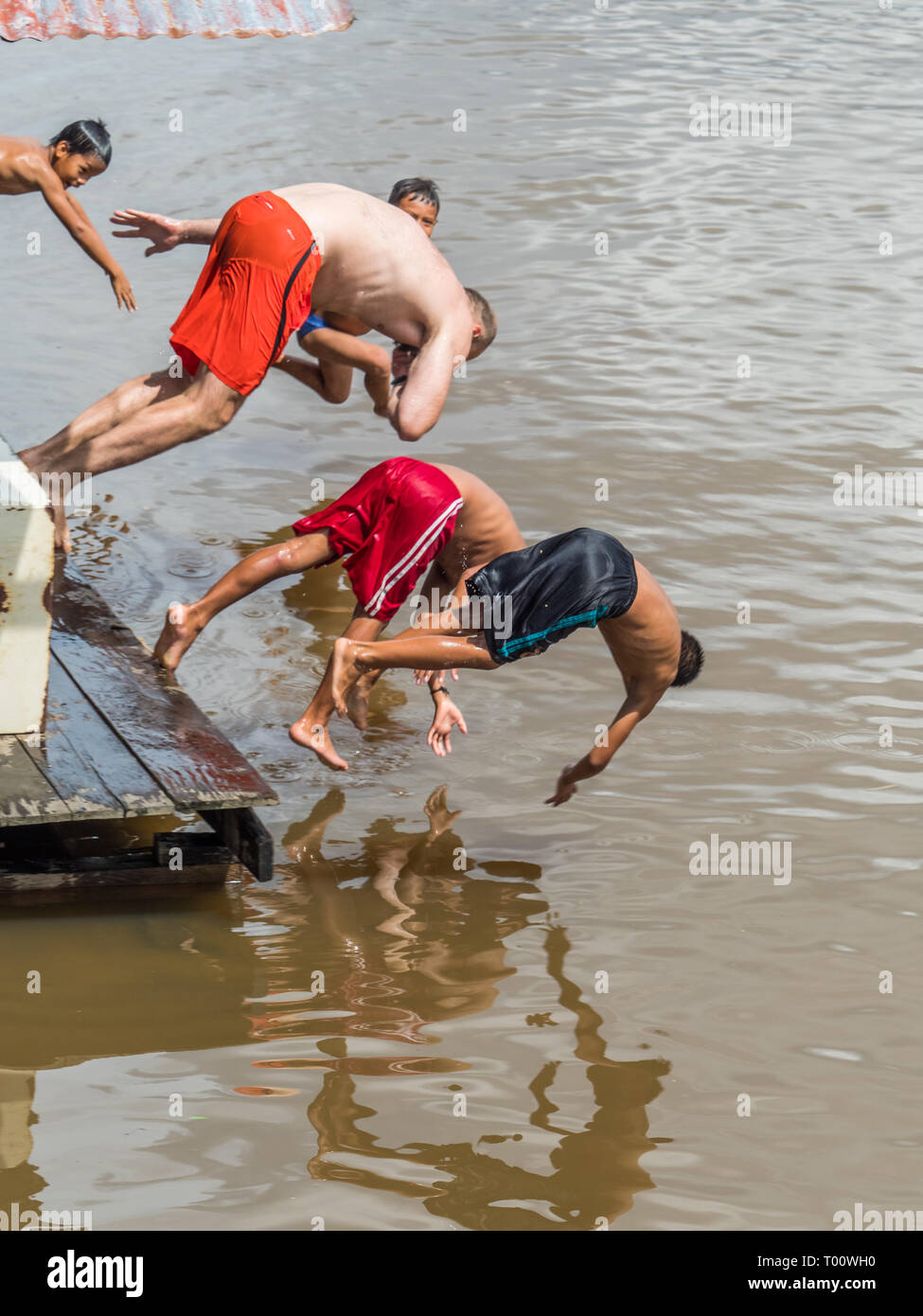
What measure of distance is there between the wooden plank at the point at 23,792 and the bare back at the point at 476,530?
149cm

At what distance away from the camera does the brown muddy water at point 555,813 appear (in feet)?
11.1

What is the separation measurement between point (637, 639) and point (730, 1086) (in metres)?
1.49

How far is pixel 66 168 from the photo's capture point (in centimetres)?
711

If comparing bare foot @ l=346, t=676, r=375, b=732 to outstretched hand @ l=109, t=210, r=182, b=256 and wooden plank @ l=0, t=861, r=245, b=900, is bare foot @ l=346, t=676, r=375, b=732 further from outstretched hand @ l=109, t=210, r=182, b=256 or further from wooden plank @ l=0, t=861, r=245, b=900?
outstretched hand @ l=109, t=210, r=182, b=256

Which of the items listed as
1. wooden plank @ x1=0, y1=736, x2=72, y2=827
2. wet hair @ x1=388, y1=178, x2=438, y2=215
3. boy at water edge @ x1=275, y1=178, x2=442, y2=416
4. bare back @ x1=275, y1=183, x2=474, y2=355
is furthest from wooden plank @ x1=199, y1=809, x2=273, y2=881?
wet hair @ x1=388, y1=178, x2=438, y2=215

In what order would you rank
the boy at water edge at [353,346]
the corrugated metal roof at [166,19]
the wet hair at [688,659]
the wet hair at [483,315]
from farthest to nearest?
1. the boy at water edge at [353,346]
2. the corrugated metal roof at [166,19]
3. the wet hair at [483,315]
4. the wet hair at [688,659]

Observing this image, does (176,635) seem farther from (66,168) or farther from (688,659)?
(66,168)

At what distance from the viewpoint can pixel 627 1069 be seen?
372 centimetres

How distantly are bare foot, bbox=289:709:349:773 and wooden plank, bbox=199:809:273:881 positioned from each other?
0.97 ft

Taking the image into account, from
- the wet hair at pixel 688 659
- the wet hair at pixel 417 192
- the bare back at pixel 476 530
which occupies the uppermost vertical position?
the wet hair at pixel 417 192

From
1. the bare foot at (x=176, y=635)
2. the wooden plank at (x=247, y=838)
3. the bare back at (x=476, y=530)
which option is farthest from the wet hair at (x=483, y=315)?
the wooden plank at (x=247, y=838)

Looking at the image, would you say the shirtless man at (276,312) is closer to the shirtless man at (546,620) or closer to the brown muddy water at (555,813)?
the shirtless man at (546,620)

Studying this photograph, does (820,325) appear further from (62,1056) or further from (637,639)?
(62,1056)

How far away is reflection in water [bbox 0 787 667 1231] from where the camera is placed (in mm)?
3281
